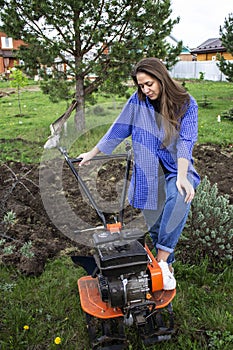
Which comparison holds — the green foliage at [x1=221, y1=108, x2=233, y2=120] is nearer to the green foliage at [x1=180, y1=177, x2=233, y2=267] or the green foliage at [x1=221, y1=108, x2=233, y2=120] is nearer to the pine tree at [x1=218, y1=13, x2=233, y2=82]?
the pine tree at [x1=218, y1=13, x2=233, y2=82]

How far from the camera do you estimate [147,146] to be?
2449mm

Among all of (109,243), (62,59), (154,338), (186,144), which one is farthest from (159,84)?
(62,59)

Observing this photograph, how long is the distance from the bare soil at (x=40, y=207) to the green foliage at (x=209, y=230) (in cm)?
90

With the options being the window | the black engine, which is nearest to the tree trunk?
the black engine

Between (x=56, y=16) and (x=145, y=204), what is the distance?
14.6 ft

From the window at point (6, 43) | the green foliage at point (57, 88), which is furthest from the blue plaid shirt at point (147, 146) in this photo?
the window at point (6, 43)

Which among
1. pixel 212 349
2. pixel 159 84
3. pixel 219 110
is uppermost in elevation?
pixel 159 84

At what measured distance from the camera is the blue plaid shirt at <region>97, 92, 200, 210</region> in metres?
2.40

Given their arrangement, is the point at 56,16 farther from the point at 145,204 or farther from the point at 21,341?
the point at 21,341

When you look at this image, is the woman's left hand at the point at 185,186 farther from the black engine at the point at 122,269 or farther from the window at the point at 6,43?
the window at the point at 6,43

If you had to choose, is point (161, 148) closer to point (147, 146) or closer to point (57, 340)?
point (147, 146)

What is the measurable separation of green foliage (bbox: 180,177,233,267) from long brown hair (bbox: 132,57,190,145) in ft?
2.67

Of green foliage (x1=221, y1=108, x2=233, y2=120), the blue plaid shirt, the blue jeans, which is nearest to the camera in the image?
the blue jeans

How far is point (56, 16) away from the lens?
5.91m
